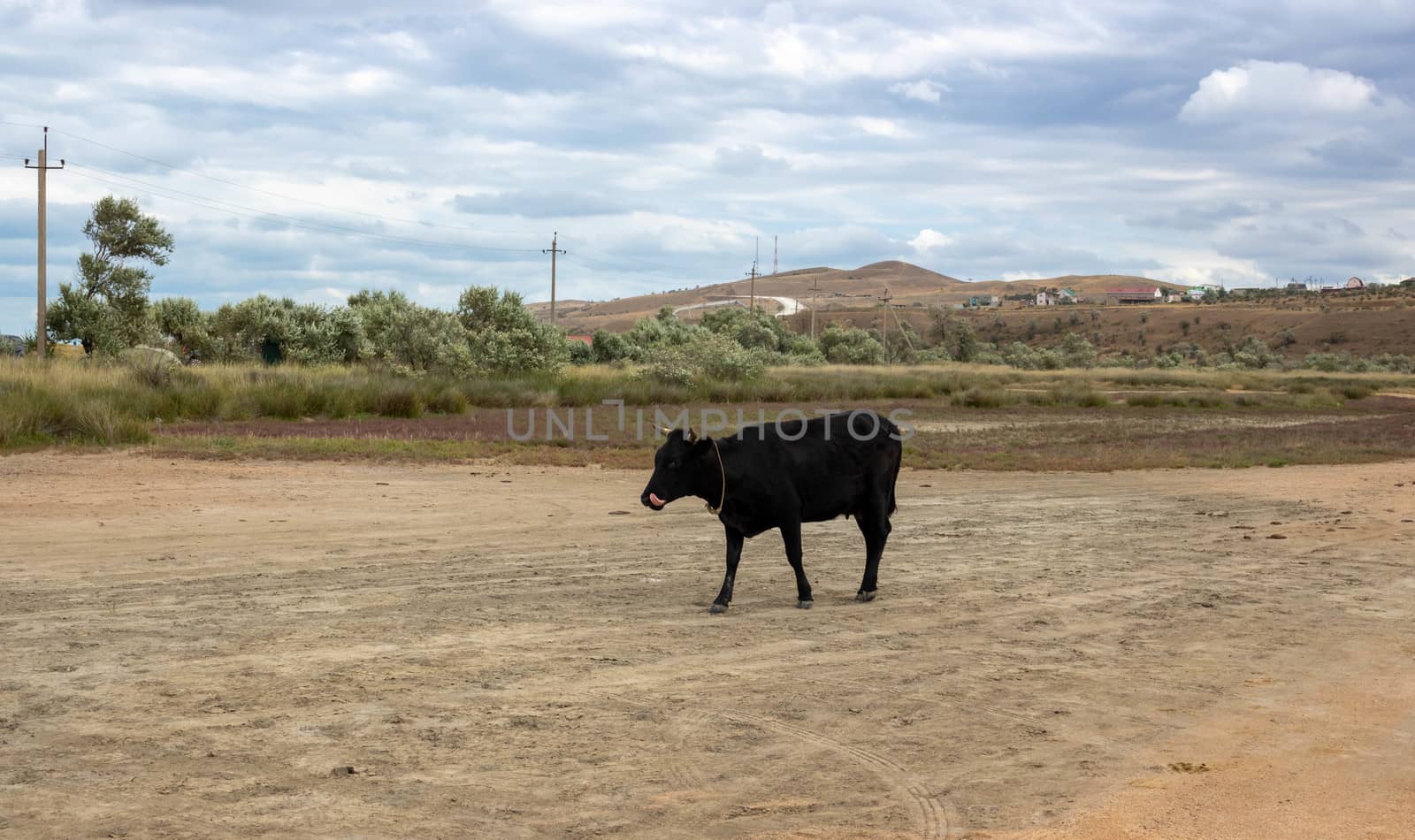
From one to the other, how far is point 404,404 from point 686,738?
2650 cm

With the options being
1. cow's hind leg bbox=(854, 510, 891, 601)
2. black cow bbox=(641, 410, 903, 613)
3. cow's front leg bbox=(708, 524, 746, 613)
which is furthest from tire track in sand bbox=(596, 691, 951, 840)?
cow's hind leg bbox=(854, 510, 891, 601)

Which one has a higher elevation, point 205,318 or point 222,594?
point 205,318

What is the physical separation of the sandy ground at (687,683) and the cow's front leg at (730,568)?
0.16 meters

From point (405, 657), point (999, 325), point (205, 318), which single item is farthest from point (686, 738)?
point (999, 325)

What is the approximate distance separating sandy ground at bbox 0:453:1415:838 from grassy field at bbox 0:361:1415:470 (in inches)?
330

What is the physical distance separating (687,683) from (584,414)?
26936mm

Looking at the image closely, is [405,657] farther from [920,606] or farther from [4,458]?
[4,458]

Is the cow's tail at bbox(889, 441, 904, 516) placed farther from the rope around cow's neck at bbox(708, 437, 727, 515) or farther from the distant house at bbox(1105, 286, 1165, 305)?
the distant house at bbox(1105, 286, 1165, 305)

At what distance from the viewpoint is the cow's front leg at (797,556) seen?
9.80 meters

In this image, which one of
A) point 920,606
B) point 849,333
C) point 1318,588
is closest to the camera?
point 920,606

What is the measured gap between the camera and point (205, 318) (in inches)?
2084

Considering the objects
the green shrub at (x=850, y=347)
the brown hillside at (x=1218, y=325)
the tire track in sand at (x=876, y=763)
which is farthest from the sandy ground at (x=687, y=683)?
the brown hillside at (x=1218, y=325)

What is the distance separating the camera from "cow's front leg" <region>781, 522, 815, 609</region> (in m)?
9.80

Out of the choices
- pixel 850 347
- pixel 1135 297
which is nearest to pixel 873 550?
pixel 850 347
